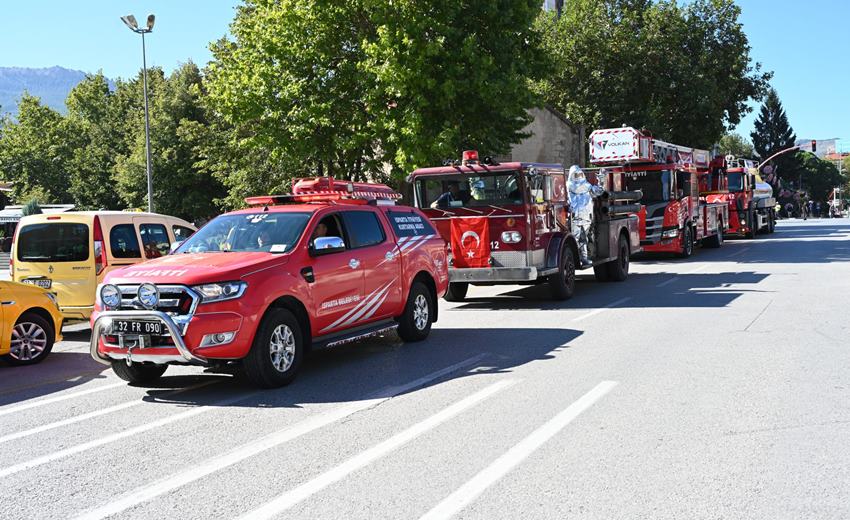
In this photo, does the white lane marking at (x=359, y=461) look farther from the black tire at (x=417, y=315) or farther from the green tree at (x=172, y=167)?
the green tree at (x=172, y=167)

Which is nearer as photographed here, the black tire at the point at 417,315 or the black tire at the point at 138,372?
the black tire at the point at 138,372

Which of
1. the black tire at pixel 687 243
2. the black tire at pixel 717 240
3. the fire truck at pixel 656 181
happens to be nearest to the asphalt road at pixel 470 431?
the fire truck at pixel 656 181

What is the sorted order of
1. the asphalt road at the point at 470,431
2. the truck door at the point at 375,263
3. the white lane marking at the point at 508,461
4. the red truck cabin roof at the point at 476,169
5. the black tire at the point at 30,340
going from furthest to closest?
the red truck cabin roof at the point at 476,169 → the black tire at the point at 30,340 → the truck door at the point at 375,263 → the asphalt road at the point at 470,431 → the white lane marking at the point at 508,461

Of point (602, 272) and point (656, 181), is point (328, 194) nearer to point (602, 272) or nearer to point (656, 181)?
point (602, 272)

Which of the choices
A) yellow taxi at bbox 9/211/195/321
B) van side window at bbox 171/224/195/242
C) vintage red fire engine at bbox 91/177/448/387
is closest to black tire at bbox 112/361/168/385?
vintage red fire engine at bbox 91/177/448/387

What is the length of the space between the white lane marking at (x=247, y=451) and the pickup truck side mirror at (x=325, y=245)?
163 cm

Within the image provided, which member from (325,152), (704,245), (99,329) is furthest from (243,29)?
(99,329)

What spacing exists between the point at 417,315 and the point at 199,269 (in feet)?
11.6

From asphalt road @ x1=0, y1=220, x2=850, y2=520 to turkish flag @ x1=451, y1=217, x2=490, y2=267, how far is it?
123 inches

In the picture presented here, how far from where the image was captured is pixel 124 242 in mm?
12375

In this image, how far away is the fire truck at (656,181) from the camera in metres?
23.0

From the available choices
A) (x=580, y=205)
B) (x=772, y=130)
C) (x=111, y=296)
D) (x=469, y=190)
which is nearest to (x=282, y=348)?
(x=111, y=296)

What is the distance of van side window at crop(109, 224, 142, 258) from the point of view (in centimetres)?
1218

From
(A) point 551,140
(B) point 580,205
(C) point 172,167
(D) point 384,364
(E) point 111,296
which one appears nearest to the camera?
(E) point 111,296
